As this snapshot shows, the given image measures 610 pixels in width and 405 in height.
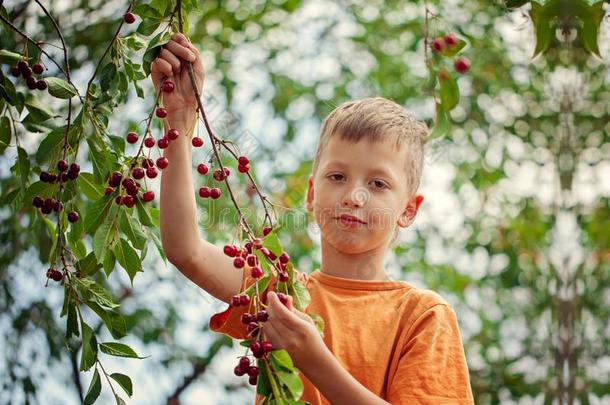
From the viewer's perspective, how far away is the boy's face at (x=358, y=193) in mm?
1380

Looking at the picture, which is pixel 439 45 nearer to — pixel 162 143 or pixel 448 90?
pixel 448 90

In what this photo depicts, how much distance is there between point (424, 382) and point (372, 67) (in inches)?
87.5

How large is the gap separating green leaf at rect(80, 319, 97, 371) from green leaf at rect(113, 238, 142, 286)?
115mm

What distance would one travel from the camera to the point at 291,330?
1.06 metres

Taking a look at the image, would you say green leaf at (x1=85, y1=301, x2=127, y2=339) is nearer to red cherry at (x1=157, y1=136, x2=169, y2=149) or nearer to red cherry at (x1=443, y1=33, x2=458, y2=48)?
red cherry at (x1=157, y1=136, x2=169, y2=149)

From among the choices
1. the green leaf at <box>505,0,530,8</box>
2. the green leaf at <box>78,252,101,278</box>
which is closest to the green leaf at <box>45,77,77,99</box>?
the green leaf at <box>78,252,101,278</box>

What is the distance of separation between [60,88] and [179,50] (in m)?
0.17

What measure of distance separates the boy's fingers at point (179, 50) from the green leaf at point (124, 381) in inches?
17.4

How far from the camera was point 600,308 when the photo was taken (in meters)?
3.35

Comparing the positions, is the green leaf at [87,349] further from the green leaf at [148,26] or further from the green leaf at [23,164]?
the green leaf at [148,26]

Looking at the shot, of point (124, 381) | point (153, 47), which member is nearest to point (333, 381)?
point (124, 381)

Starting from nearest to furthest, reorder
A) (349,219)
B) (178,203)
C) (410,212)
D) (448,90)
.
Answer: (448,90) < (178,203) < (349,219) < (410,212)

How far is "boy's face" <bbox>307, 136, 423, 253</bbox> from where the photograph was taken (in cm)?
138

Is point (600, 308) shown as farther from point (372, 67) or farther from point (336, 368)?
point (336, 368)
